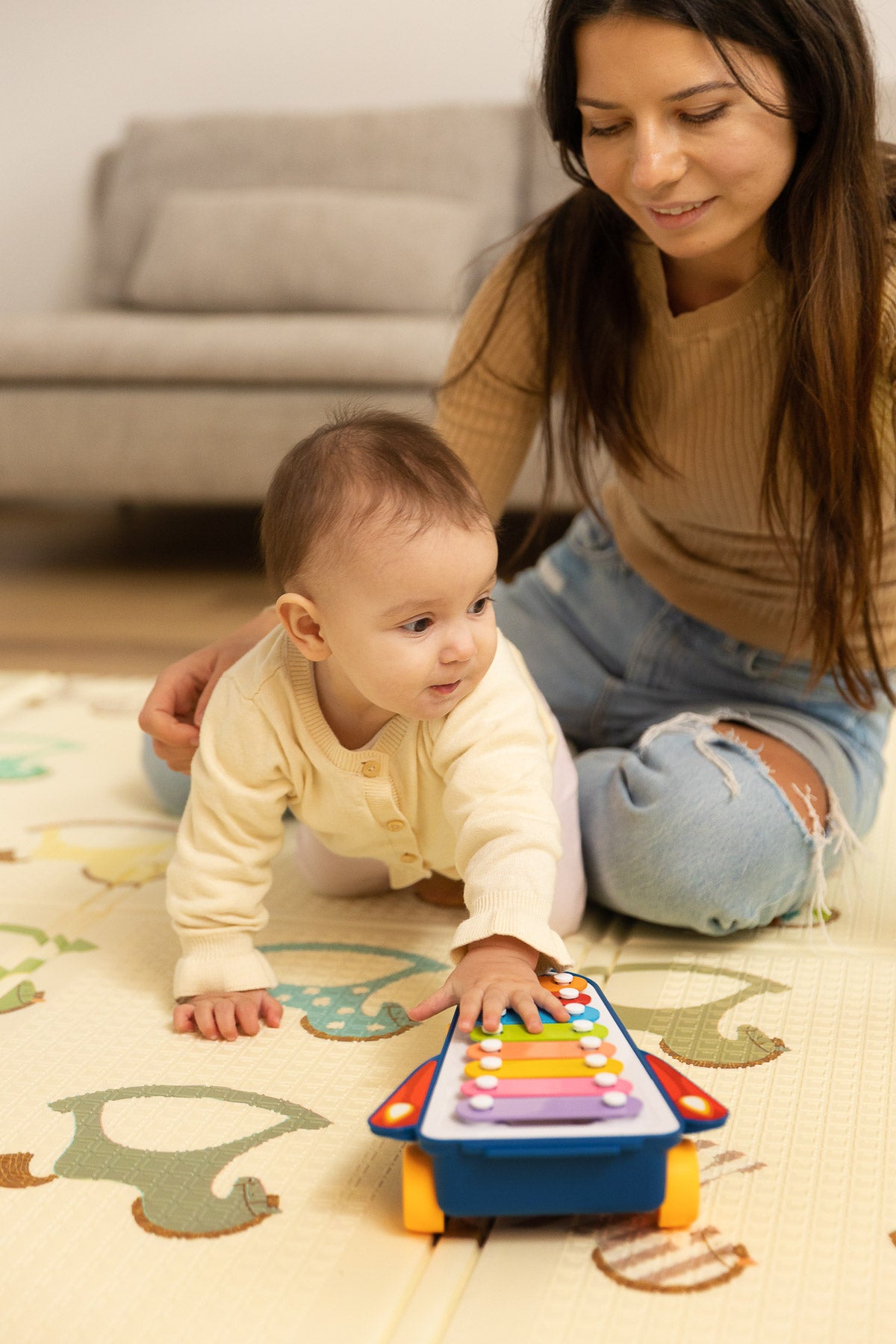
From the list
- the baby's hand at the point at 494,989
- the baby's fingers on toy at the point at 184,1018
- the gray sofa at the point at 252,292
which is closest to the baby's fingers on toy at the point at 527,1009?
the baby's hand at the point at 494,989

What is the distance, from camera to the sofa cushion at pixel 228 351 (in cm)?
214

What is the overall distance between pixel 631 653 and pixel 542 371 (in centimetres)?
24

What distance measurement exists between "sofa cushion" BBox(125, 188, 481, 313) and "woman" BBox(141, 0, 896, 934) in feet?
4.72

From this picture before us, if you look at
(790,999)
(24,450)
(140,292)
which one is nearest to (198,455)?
(24,450)

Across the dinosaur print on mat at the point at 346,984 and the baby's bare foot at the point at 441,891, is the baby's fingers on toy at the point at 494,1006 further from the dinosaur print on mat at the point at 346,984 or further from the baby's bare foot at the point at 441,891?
the baby's bare foot at the point at 441,891

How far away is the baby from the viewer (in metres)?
0.71

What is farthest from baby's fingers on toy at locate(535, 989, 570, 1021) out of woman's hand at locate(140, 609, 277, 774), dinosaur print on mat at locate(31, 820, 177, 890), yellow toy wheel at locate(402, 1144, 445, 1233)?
dinosaur print on mat at locate(31, 820, 177, 890)

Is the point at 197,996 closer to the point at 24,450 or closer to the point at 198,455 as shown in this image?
the point at 198,455

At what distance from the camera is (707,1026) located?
0.78 meters

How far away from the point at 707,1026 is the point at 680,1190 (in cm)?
20

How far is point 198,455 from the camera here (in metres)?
2.23

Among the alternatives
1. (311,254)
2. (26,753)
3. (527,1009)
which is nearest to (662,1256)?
(527,1009)

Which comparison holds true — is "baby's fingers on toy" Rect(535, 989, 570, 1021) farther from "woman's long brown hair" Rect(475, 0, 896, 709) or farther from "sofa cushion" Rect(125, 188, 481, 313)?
"sofa cushion" Rect(125, 188, 481, 313)

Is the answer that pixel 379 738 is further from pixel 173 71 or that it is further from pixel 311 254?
pixel 173 71
